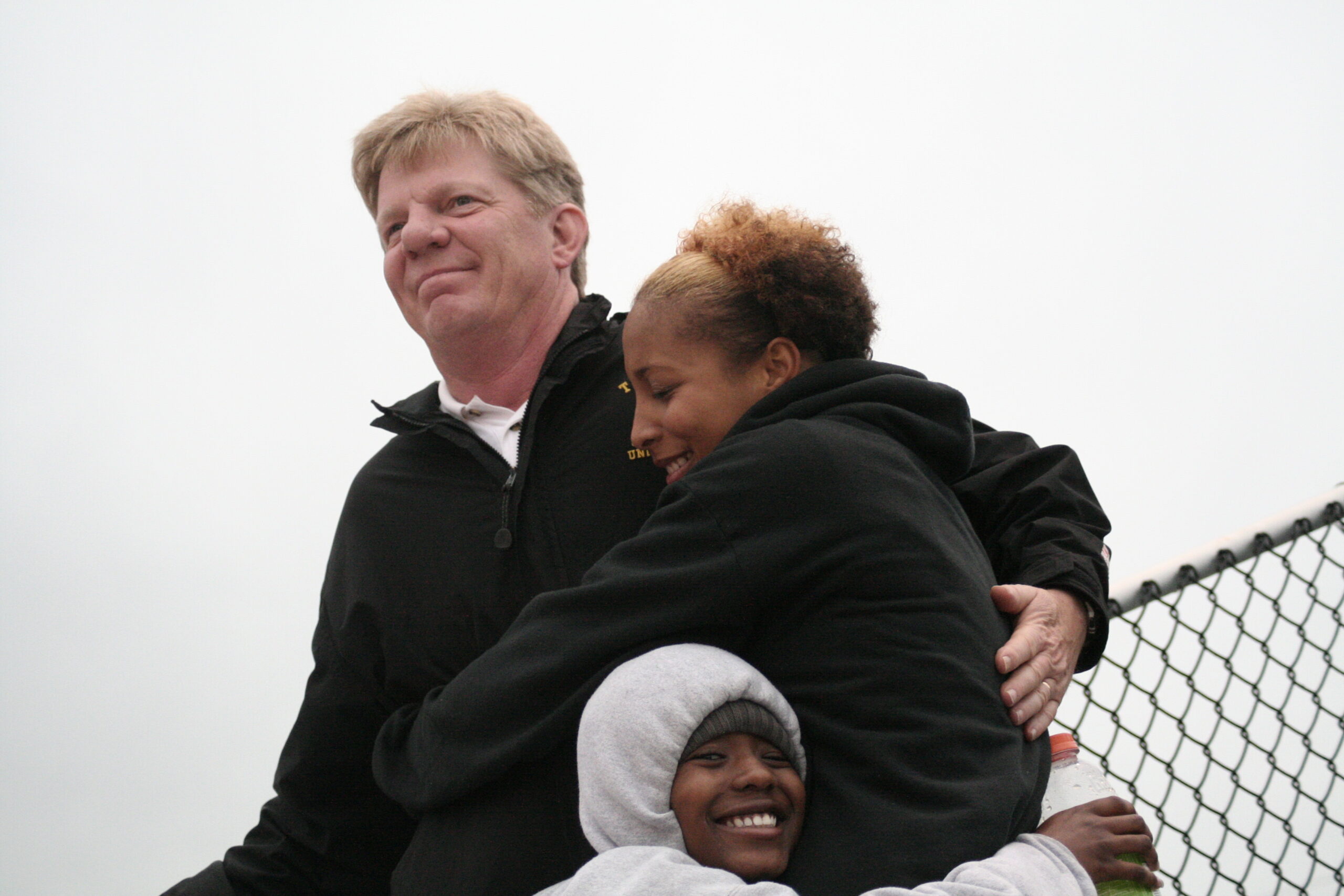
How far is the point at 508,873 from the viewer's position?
1.76 metres

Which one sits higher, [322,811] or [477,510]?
[477,510]

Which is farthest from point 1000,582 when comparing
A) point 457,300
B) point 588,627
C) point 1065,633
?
point 457,300

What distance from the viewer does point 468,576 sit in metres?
2.13

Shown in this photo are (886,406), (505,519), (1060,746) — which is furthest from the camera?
(505,519)

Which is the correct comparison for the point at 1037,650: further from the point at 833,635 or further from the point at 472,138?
the point at 472,138

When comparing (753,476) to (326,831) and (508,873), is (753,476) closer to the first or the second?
(508,873)

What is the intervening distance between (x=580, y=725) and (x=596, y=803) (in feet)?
0.34

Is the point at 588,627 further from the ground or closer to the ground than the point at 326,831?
further from the ground

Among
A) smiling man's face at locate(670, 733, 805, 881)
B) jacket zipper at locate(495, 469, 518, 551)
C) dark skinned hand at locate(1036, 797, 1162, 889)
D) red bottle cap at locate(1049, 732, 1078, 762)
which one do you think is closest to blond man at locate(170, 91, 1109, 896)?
jacket zipper at locate(495, 469, 518, 551)

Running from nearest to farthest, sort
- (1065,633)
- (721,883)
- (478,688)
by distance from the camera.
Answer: (721,883), (478,688), (1065,633)

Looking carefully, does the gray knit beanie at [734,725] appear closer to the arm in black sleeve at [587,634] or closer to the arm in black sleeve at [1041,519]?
the arm in black sleeve at [587,634]

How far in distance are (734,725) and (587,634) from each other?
0.24 metres

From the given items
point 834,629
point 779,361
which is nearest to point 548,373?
point 779,361

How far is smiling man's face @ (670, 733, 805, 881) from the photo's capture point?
1471 mm
